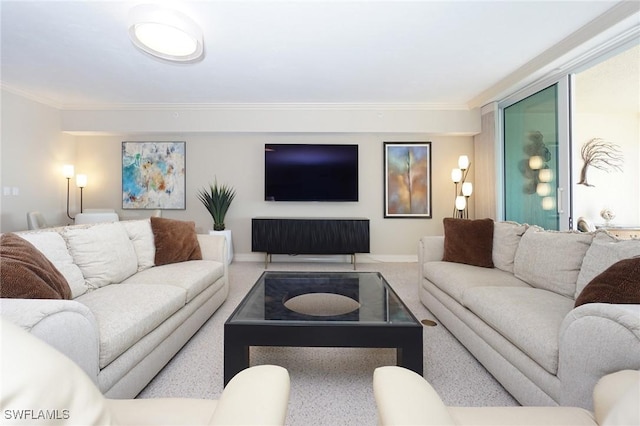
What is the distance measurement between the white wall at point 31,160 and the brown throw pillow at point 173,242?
2748 mm

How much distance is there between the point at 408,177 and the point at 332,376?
376 centimetres

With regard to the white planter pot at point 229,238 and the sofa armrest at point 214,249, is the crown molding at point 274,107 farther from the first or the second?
the sofa armrest at point 214,249

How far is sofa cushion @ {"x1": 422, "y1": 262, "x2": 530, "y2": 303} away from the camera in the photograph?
6.82 feet

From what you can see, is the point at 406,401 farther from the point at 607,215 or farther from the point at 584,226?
the point at 607,215

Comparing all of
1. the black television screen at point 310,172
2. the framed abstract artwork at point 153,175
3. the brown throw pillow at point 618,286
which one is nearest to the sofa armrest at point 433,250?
the brown throw pillow at point 618,286

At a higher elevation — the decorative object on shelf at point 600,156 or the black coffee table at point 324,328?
the decorative object on shelf at point 600,156

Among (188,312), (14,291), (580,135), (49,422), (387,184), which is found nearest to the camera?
(49,422)


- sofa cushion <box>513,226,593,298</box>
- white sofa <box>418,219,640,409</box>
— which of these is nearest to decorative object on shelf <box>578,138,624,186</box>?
white sofa <box>418,219,640,409</box>

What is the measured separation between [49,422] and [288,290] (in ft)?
5.54

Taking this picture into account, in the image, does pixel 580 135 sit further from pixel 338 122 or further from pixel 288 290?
pixel 288 290

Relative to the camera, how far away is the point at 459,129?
4594 mm

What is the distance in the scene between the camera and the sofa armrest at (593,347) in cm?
98

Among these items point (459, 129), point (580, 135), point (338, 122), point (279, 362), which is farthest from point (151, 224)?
point (580, 135)

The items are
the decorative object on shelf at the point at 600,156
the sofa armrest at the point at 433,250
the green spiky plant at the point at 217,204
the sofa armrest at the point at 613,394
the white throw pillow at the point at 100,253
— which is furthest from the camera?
the green spiky plant at the point at 217,204
